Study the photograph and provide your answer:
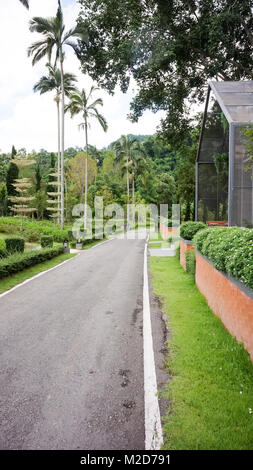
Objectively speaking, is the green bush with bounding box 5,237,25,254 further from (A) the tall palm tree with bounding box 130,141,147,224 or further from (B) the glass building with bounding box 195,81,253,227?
(A) the tall palm tree with bounding box 130,141,147,224

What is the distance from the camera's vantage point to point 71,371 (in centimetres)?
422

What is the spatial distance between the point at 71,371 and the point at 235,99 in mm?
9718

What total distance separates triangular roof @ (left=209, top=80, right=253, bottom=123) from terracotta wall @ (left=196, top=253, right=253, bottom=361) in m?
4.78

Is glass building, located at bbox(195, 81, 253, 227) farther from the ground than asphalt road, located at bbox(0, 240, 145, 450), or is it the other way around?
glass building, located at bbox(195, 81, 253, 227)

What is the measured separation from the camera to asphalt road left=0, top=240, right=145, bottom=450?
2945 mm

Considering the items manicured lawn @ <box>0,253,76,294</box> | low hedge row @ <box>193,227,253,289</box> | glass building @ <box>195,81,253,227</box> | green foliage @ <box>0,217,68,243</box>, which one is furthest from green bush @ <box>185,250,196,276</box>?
green foliage @ <box>0,217,68,243</box>

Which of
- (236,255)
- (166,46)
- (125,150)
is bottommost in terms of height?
(236,255)

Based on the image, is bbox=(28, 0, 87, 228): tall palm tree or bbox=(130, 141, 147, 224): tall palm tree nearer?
bbox=(28, 0, 87, 228): tall palm tree

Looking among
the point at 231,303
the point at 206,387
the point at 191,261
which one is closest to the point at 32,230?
the point at 191,261

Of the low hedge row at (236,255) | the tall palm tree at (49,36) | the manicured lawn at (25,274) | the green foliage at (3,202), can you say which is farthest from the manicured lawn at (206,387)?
the green foliage at (3,202)

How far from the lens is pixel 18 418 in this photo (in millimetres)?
3174

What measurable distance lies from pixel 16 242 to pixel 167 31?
13.7 metres
